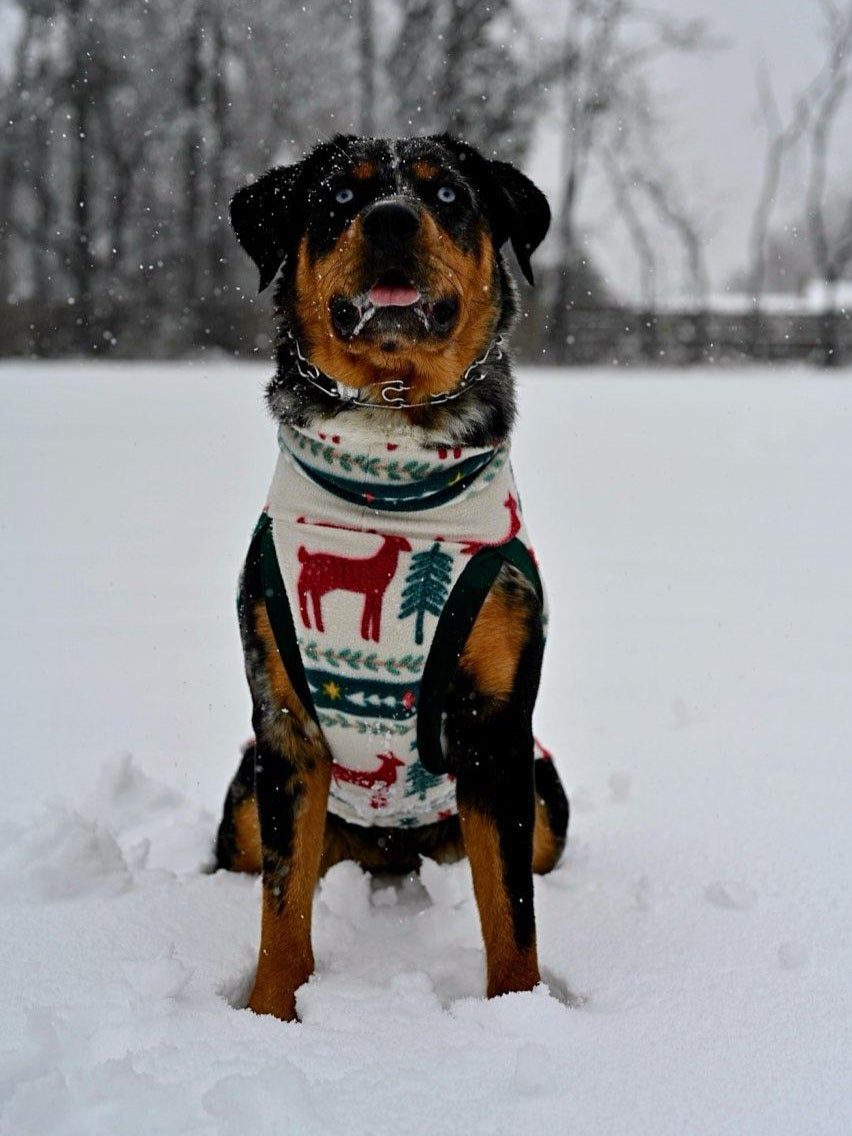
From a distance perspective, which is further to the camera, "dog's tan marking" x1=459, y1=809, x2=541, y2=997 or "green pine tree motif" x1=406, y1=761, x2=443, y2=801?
"green pine tree motif" x1=406, y1=761, x2=443, y2=801

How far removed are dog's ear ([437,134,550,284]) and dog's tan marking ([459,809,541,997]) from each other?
143 cm

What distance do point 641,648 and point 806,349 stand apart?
21944 millimetres

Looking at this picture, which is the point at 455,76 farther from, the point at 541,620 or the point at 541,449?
the point at 541,620

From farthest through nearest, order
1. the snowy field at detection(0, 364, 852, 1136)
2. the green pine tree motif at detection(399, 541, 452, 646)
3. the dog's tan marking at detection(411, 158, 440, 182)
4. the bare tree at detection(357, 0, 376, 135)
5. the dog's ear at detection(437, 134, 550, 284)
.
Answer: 1. the bare tree at detection(357, 0, 376, 135)
2. the dog's ear at detection(437, 134, 550, 284)
3. the dog's tan marking at detection(411, 158, 440, 182)
4. the green pine tree motif at detection(399, 541, 452, 646)
5. the snowy field at detection(0, 364, 852, 1136)

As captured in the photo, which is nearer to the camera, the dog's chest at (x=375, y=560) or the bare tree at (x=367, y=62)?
the dog's chest at (x=375, y=560)

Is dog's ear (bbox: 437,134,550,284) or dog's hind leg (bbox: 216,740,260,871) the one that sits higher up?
dog's ear (bbox: 437,134,550,284)

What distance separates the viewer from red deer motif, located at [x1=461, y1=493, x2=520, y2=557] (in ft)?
7.25

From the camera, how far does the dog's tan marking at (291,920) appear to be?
2219 millimetres

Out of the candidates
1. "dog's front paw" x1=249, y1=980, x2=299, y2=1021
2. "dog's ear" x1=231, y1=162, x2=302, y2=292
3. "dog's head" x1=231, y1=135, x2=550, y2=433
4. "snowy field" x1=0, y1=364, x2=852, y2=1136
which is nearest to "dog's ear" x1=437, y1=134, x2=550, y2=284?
"dog's head" x1=231, y1=135, x2=550, y2=433

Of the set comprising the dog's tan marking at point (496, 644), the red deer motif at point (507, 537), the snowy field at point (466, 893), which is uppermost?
the red deer motif at point (507, 537)

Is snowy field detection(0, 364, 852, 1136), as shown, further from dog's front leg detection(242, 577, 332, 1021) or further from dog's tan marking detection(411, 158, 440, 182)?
dog's tan marking detection(411, 158, 440, 182)

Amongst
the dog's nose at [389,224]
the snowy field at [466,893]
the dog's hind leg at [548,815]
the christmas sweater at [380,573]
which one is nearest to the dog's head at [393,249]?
the dog's nose at [389,224]

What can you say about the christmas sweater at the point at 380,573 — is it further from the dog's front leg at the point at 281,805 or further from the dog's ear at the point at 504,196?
the dog's ear at the point at 504,196

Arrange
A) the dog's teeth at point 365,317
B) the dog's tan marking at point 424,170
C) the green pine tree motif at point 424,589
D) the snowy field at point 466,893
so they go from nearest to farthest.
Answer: the snowy field at point 466,893, the green pine tree motif at point 424,589, the dog's teeth at point 365,317, the dog's tan marking at point 424,170
